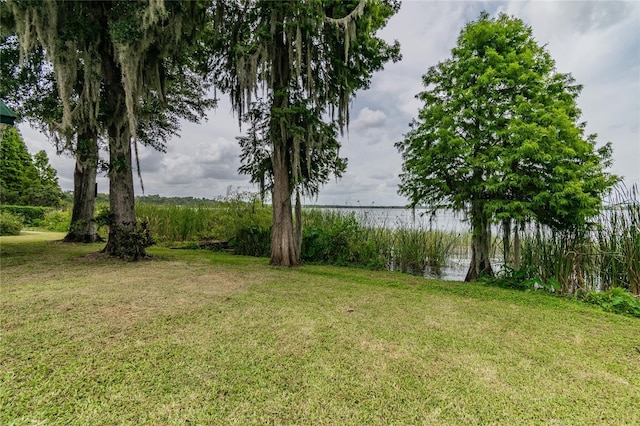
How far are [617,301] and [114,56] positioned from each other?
322 inches

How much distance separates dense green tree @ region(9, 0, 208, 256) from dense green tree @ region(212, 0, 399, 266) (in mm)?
881

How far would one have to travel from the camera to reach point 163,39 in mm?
4996

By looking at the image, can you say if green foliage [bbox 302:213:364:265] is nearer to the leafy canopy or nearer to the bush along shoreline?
the bush along shoreline

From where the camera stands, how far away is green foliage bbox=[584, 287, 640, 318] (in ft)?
10.6

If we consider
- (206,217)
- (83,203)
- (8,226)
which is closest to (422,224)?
(206,217)

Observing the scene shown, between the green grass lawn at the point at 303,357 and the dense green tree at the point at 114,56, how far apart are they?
103 inches

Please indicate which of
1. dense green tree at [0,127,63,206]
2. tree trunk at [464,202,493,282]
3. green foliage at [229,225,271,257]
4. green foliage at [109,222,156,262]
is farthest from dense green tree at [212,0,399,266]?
dense green tree at [0,127,63,206]

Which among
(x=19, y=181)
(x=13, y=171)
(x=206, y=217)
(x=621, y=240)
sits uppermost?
(x=13, y=171)

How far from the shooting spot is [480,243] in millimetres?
4781

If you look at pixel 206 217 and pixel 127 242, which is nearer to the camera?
pixel 127 242

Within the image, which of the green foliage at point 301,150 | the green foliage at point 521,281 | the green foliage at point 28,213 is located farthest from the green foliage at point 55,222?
the green foliage at point 521,281

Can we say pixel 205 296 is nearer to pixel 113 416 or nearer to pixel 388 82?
pixel 113 416

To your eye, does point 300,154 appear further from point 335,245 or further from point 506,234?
point 506,234

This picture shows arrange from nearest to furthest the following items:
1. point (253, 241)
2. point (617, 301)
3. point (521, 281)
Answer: point (617, 301)
point (521, 281)
point (253, 241)
